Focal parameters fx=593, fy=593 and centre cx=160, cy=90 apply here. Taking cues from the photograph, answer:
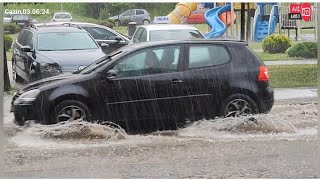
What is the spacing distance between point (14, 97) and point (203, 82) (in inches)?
76.0

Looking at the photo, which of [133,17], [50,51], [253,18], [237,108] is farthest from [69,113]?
[253,18]

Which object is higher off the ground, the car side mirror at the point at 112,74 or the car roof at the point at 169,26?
the car roof at the point at 169,26

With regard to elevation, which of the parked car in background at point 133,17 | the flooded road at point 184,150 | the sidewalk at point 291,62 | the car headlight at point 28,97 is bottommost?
the flooded road at point 184,150

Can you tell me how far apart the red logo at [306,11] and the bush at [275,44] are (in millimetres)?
287

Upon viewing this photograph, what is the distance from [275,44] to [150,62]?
134 cm

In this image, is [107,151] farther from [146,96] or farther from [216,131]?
[216,131]

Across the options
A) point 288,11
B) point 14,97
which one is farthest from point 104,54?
point 288,11

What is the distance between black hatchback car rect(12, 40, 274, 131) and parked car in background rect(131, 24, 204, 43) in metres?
0.07

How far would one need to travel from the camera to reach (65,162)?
6.07 m

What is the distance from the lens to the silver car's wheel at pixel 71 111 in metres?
6.04

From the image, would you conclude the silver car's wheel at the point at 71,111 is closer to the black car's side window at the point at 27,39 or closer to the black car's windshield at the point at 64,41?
the black car's windshield at the point at 64,41

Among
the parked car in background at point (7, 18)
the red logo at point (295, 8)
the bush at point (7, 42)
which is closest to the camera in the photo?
the parked car in background at point (7, 18)

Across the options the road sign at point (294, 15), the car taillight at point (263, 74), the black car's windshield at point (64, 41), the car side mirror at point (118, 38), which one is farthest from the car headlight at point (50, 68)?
the road sign at point (294, 15)

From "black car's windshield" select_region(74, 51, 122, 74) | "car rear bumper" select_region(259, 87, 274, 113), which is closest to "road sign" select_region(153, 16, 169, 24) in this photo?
"black car's windshield" select_region(74, 51, 122, 74)
